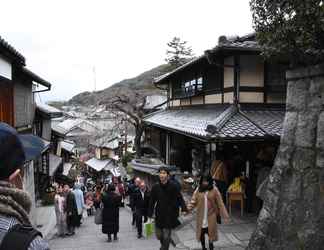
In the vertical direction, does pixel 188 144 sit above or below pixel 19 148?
below

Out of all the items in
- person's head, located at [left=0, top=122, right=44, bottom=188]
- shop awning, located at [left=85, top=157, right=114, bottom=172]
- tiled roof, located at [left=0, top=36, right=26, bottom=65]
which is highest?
tiled roof, located at [left=0, top=36, right=26, bottom=65]

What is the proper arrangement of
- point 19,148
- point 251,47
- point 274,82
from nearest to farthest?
1. point 19,148
2. point 251,47
3. point 274,82

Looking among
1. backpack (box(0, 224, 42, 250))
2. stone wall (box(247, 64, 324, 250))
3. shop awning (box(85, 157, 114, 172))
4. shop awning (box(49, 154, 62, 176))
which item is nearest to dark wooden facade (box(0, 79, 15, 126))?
stone wall (box(247, 64, 324, 250))

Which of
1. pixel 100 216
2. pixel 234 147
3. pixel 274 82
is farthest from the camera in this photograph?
pixel 234 147

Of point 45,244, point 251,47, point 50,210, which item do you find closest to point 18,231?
point 45,244

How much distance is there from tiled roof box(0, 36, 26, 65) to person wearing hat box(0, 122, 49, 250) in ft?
24.4

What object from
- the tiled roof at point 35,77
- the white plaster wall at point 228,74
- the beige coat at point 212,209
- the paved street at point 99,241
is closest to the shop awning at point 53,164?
the tiled roof at point 35,77

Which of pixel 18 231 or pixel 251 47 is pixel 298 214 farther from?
pixel 251 47

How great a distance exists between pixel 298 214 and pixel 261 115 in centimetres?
587

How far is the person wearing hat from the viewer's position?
1.35m

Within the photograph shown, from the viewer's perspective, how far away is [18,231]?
4.53 ft

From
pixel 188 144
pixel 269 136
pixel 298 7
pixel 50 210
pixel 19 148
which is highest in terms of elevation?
pixel 298 7

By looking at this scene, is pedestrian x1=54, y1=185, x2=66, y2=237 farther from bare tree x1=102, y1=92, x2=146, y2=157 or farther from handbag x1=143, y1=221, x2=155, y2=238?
bare tree x1=102, y1=92, x2=146, y2=157

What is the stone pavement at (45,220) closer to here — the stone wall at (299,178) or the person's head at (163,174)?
the person's head at (163,174)
